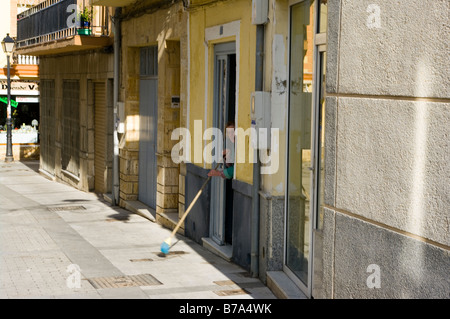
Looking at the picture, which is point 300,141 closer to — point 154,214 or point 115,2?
point 154,214

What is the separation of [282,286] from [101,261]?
2.97 metres

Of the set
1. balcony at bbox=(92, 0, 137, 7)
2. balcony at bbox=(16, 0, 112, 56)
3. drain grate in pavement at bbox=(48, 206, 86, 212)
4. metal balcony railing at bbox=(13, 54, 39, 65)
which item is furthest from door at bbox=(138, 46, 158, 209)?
metal balcony railing at bbox=(13, 54, 39, 65)

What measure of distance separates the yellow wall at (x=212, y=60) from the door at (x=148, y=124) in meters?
2.74

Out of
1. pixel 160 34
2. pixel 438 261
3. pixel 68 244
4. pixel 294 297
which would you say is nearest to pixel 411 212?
pixel 438 261

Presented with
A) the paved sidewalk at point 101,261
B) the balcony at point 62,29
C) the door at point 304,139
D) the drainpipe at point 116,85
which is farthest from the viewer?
the balcony at point 62,29

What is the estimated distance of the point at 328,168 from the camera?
6348mm

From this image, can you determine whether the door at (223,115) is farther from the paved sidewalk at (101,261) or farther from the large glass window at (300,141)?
the large glass window at (300,141)

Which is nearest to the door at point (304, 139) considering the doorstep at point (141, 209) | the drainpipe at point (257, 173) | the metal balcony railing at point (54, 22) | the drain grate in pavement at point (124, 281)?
the drainpipe at point (257, 173)

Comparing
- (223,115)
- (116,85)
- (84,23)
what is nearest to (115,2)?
(116,85)

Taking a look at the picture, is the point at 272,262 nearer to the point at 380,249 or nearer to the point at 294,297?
the point at 294,297

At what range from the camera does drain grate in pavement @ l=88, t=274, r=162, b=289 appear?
29.7 ft

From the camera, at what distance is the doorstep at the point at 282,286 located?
8.20m

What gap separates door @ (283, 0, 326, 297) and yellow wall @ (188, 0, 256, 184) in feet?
2.86

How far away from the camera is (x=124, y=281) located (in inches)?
365
